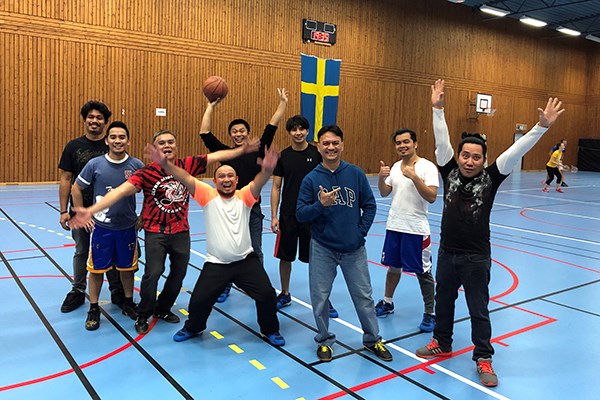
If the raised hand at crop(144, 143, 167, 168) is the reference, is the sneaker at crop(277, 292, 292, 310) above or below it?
below

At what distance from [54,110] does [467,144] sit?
1340 centimetres

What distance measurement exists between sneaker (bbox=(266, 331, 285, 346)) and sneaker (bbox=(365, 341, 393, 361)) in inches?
Result: 28.6

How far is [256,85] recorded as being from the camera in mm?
17641

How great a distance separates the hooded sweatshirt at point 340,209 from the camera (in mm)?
3816

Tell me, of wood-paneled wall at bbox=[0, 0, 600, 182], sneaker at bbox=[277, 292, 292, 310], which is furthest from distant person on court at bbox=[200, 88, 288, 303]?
wood-paneled wall at bbox=[0, 0, 600, 182]

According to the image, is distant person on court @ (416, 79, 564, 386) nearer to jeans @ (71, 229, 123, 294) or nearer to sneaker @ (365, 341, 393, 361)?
sneaker @ (365, 341, 393, 361)

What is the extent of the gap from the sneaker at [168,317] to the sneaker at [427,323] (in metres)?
2.19

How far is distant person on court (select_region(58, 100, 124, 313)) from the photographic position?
15.5ft

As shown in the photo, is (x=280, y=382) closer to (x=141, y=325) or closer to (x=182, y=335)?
(x=182, y=335)

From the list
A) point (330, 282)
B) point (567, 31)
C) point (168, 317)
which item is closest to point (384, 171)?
point (330, 282)

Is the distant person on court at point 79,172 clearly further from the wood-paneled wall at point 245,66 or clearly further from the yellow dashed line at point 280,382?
the wood-paneled wall at point 245,66

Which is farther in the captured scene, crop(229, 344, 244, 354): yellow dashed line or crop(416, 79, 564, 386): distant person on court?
crop(229, 344, 244, 354): yellow dashed line

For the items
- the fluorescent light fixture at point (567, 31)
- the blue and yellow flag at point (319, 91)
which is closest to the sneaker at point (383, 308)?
the blue and yellow flag at point (319, 91)

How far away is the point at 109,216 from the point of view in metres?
4.36
